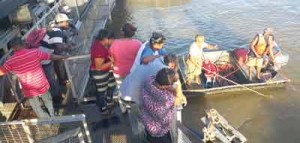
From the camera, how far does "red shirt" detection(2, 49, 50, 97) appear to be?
550cm

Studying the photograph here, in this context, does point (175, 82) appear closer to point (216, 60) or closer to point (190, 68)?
point (190, 68)

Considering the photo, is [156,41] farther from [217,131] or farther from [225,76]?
[225,76]

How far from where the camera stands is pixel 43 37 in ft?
24.4

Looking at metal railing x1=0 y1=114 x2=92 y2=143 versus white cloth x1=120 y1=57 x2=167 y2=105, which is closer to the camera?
metal railing x1=0 y1=114 x2=92 y2=143

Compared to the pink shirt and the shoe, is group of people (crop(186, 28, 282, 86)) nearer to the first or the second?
the shoe

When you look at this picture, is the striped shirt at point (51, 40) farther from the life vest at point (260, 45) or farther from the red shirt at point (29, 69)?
the life vest at point (260, 45)

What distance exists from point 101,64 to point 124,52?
47cm

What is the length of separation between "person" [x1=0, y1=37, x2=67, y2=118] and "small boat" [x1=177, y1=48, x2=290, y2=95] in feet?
17.5

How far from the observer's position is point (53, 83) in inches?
284

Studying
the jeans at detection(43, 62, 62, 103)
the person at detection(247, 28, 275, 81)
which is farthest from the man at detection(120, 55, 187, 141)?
the person at detection(247, 28, 275, 81)

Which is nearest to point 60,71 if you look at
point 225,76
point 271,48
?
point 225,76

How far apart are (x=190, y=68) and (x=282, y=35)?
790 centimetres

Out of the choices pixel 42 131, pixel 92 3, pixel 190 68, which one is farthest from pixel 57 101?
pixel 92 3

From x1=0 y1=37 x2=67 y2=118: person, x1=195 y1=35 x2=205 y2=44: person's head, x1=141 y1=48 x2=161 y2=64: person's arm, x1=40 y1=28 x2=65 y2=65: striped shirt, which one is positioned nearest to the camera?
x1=141 y1=48 x2=161 y2=64: person's arm
